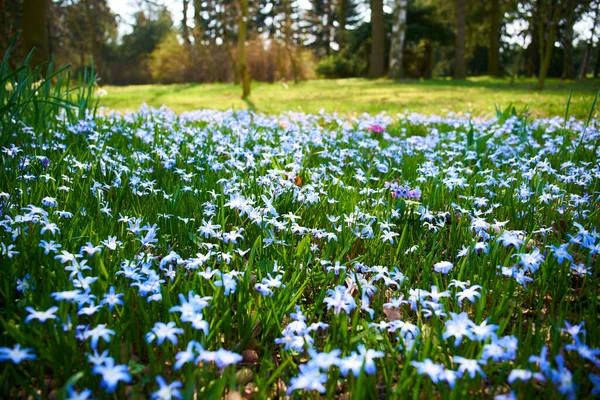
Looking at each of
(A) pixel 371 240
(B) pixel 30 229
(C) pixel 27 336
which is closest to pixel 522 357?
(A) pixel 371 240

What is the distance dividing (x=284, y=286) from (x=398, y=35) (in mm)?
17025

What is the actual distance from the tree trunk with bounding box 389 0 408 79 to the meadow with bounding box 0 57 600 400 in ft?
48.6

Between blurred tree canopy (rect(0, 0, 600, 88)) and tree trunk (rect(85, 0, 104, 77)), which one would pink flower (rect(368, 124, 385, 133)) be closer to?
blurred tree canopy (rect(0, 0, 600, 88))

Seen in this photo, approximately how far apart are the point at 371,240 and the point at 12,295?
1.40 meters

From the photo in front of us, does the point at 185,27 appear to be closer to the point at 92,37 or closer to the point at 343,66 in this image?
the point at 92,37

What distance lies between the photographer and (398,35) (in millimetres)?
16859

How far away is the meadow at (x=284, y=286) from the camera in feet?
3.80

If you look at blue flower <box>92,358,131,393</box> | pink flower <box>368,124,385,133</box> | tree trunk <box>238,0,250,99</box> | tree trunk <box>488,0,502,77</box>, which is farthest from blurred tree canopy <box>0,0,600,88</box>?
blue flower <box>92,358,131,393</box>

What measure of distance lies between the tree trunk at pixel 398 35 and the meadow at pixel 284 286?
1481 cm

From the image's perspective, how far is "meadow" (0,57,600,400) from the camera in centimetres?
116

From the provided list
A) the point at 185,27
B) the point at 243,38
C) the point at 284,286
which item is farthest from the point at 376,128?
the point at 185,27

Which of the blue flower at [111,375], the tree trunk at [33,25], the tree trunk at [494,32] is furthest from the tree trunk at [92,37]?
the blue flower at [111,375]

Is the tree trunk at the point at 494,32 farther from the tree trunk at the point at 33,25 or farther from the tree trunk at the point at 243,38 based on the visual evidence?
the tree trunk at the point at 33,25

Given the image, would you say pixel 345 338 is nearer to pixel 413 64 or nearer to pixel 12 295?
pixel 12 295
